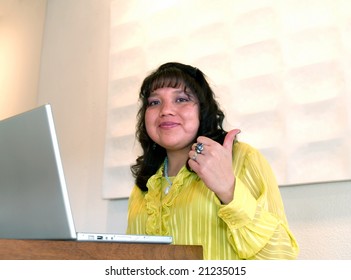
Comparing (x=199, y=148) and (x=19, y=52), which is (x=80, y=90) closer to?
(x=19, y=52)

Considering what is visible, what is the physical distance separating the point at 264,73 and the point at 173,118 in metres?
0.65

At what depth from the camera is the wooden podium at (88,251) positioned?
21.4 inches

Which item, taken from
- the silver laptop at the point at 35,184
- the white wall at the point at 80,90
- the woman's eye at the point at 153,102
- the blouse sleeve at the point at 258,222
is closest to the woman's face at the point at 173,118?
the woman's eye at the point at 153,102

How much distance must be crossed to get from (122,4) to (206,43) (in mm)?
669

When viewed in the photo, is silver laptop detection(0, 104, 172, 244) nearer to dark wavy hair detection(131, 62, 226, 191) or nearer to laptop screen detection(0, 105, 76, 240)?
laptop screen detection(0, 105, 76, 240)

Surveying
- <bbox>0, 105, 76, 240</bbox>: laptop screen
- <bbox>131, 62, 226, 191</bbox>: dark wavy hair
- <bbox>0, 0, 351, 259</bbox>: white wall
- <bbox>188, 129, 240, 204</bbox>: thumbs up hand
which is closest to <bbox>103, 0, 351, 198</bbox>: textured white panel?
<bbox>0, 0, 351, 259</bbox>: white wall

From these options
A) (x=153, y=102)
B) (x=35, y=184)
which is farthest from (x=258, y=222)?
(x=153, y=102)

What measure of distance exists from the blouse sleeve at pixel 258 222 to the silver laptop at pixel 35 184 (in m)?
0.16

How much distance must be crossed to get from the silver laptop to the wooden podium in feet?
0.11

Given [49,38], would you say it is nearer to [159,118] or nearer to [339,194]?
[159,118]

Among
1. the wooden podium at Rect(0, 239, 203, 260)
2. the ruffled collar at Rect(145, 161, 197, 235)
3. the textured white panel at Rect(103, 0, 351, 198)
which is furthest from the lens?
the textured white panel at Rect(103, 0, 351, 198)

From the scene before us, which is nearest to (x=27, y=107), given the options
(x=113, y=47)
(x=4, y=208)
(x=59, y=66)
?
(x=59, y=66)

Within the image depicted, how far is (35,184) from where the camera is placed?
674 mm

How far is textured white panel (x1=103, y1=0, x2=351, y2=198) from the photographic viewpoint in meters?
1.47
